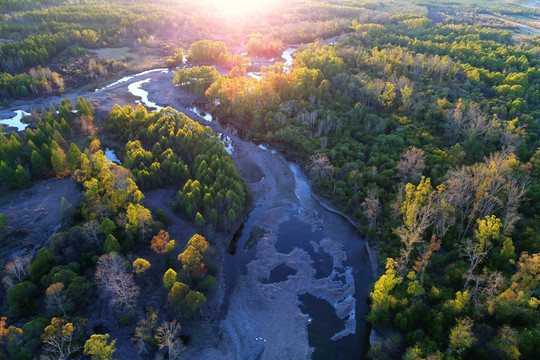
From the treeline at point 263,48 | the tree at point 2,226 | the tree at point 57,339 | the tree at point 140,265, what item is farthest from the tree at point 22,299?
the treeline at point 263,48

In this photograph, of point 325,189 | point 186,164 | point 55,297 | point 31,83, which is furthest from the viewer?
point 31,83

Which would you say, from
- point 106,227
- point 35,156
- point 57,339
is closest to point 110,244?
point 106,227

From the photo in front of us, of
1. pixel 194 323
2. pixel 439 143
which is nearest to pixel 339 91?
pixel 439 143

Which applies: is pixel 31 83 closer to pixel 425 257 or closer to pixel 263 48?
pixel 263 48

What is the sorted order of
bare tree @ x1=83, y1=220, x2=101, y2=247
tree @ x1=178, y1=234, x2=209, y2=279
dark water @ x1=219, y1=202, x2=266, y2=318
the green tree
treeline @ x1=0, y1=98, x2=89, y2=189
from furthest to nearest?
treeline @ x1=0, y1=98, x2=89, y2=189 < the green tree < dark water @ x1=219, y1=202, x2=266, y2=318 < bare tree @ x1=83, y1=220, x2=101, y2=247 < tree @ x1=178, y1=234, x2=209, y2=279

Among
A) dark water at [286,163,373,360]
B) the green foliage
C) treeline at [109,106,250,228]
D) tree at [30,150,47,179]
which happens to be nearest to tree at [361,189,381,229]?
dark water at [286,163,373,360]

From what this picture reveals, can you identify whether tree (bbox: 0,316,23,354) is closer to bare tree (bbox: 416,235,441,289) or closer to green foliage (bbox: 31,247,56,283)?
green foliage (bbox: 31,247,56,283)

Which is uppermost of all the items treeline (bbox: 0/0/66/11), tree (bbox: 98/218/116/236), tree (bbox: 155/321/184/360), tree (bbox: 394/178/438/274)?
treeline (bbox: 0/0/66/11)
